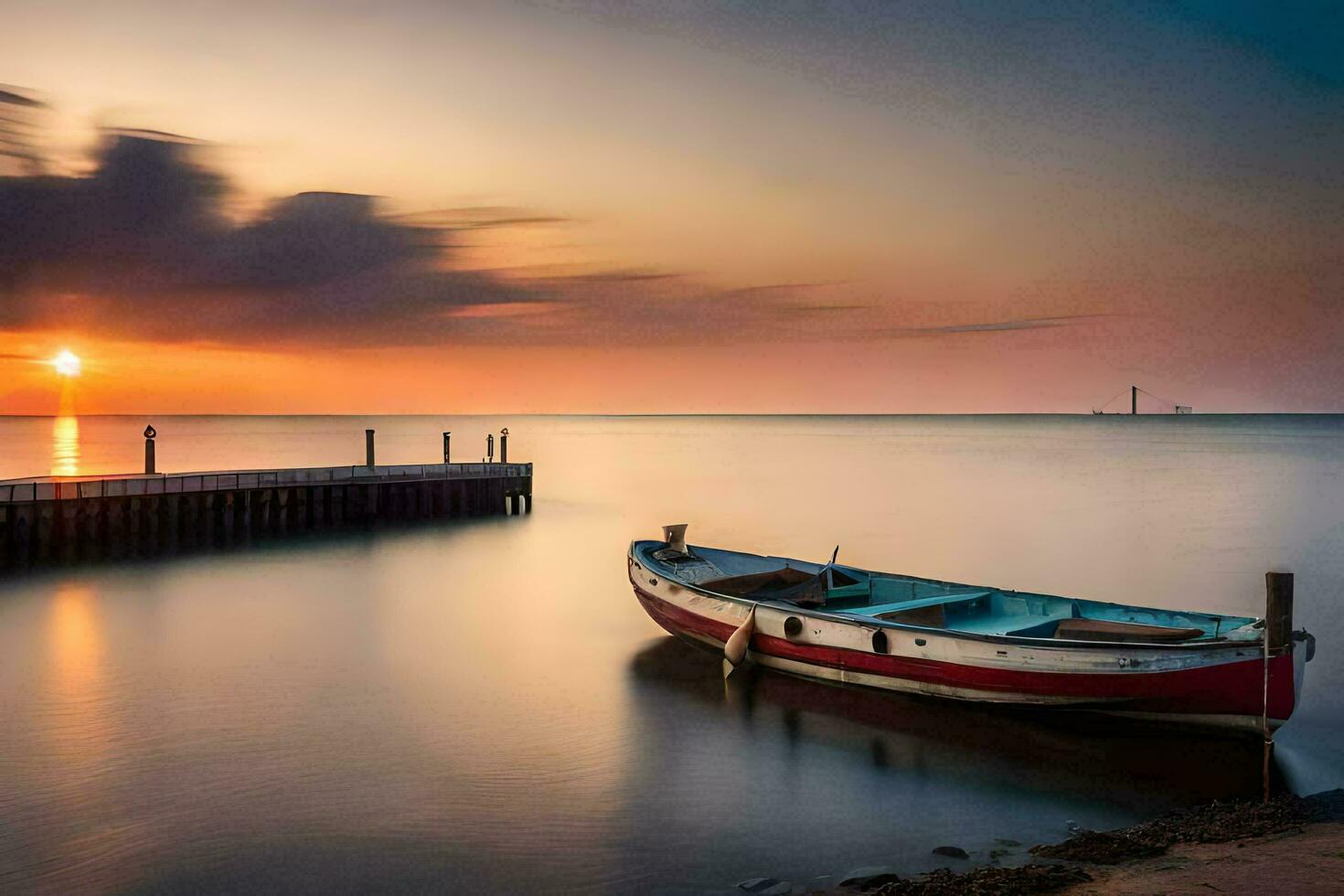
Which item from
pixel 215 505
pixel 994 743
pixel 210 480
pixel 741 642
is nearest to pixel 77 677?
pixel 741 642

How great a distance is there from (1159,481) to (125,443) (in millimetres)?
140595

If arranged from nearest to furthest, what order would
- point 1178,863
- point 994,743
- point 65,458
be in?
point 1178,863 < point 994,743 < point 65,458

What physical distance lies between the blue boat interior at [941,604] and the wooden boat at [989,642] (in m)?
0.03

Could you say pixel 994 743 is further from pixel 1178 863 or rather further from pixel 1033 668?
pixel 1178 863

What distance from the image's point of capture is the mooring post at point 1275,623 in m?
14.0

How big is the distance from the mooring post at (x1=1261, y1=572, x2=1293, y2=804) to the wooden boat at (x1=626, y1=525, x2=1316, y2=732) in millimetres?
29

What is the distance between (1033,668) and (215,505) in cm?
3803

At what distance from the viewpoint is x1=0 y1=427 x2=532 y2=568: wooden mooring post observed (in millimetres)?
37844

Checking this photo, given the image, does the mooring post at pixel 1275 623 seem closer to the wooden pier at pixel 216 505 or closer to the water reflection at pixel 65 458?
the wooden pier at pixel 216 505

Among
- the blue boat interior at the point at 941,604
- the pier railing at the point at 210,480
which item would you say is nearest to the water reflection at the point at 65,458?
the pier railing at the point at 210,480

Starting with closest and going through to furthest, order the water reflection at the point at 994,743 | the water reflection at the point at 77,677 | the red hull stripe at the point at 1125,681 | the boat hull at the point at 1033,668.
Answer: the water reflection at the point at 994,743 → the red hull stripe at the point at 1125,681 → the boat hull at the point at 1033,668 → the water reflection at the point at 77,677

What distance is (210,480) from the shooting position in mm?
44156

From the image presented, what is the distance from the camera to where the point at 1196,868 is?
10469 mm

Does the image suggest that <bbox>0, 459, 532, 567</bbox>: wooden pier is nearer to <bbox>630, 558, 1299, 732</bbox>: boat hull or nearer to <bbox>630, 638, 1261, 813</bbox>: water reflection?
<bbox>630, 558, 1299, 732</bbox>: boat hull
